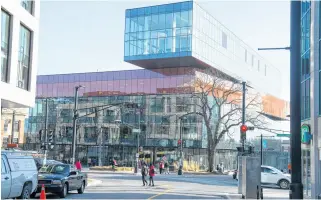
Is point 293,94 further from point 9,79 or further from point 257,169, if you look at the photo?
point 9,79

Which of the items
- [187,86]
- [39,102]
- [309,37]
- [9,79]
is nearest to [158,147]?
[187,86]

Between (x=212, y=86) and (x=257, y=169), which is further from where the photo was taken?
(x=212, y=86)

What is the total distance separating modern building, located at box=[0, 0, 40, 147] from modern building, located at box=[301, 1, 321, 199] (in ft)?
65.3

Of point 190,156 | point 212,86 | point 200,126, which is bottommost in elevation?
point 190,156

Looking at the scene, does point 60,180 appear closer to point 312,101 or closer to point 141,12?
point 312,101

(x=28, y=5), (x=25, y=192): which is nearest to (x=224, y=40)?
(x=28, y=5)

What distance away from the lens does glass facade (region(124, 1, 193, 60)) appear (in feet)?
228

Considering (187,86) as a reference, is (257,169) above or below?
below

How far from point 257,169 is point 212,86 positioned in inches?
1472

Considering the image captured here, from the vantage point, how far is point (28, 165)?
18.8m

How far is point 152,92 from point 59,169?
5311 centimetres

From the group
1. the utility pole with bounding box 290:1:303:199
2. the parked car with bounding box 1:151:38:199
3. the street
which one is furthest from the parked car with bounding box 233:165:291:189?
the utility pole with bounding box 290:1:303:199

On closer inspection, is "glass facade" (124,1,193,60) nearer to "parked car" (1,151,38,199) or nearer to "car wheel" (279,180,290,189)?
"car wheel" (279,180,290,189)

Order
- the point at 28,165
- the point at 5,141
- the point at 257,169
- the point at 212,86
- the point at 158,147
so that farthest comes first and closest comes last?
1. the point at 5,141
2. the point at 158,147
3. the point at 212,86
4. the point at 257,169
5. the point at 28,165
